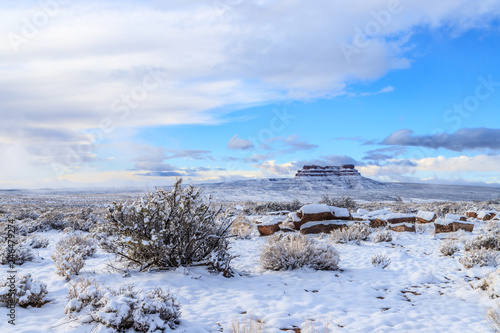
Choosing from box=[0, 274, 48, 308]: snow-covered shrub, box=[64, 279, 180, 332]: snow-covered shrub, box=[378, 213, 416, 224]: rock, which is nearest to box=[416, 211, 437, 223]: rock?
box=[378, 213, 416, 224]: rock

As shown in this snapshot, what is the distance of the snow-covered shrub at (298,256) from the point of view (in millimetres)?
6883

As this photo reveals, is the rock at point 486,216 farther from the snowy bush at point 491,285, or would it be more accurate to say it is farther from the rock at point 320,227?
the snowy bush at point 491,285

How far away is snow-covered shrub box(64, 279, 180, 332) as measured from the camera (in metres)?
3.61

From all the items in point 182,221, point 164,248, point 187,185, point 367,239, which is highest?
point 187,185

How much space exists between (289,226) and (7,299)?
34.0 ft

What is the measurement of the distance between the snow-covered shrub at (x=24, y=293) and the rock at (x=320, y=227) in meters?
9.71

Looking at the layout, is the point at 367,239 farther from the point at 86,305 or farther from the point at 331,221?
the point at 86,305

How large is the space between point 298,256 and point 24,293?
15.9ft

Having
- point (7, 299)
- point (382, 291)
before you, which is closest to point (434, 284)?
point (382, 291)

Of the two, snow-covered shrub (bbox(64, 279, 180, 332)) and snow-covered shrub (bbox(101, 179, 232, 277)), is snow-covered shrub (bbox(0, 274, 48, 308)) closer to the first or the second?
snow-covered shrub (bbox(64, 279, 180, 332))

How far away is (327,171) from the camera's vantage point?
11650cm

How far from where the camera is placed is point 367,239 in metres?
11.6

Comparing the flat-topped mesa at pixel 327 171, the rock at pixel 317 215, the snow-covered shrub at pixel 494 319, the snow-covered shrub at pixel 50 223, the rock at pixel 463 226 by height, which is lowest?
the snow-covered shrub at pixel 50 223

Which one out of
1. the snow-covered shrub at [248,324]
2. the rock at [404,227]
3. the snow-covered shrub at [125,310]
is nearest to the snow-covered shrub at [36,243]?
the snow-covered shrub at [125,310]
